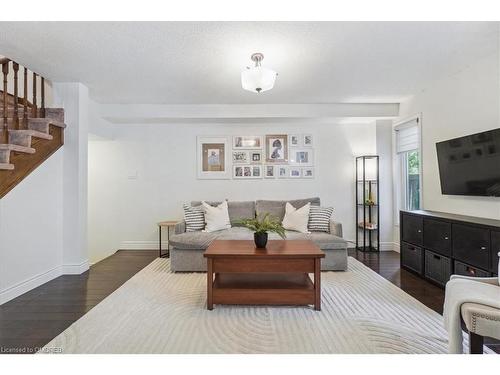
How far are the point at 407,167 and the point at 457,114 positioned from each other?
1.41 m

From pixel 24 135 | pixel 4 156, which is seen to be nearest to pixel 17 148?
pixel 4 156

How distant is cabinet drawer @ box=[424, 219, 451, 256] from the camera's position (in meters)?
2.81

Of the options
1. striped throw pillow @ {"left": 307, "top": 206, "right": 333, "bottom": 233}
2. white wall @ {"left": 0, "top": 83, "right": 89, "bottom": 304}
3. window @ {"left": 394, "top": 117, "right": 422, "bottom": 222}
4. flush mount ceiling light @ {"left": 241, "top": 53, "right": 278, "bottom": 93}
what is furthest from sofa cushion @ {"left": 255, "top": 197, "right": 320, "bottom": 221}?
Answer: white wall @ {"left": 0, "top": 83, "right": 89, "bottom": 304}

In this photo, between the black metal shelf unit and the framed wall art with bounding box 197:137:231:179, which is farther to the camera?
the framed wall art with bounding box 197:137:231:179

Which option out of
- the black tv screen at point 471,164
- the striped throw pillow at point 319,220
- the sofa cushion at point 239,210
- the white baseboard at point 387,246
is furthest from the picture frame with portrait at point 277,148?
the black tv screen at point 471,164

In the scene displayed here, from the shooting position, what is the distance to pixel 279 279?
265cm

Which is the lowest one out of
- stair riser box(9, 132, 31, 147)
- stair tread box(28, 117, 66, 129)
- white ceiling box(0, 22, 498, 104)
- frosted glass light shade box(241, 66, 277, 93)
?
stair riser box(9, 132, 31, 147)

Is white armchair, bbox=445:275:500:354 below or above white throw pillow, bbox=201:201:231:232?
below

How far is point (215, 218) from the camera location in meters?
3.96

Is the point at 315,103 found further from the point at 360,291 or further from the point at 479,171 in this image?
the point at 360,291

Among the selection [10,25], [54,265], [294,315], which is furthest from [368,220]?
[10,25]

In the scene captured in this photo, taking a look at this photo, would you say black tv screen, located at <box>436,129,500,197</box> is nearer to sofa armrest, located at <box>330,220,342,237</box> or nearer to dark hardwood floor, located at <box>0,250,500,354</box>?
dark hardwood floor, located at <box>0,250,500,354</box>

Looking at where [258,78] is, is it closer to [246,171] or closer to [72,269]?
Result: [246,171]

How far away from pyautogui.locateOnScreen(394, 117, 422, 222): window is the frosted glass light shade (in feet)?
8.56
